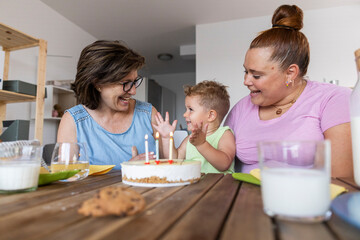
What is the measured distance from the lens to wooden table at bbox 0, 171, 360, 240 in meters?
0.36

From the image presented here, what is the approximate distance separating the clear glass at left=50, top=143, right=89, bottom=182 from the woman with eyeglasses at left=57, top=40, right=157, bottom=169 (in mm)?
556

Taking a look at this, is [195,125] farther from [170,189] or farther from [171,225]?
[171,225]

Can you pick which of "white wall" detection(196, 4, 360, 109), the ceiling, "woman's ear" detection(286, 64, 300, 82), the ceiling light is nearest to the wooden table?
"woman's ear" detection(286, 64, 300, 82)

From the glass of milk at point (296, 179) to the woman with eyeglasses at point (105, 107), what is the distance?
104 cm

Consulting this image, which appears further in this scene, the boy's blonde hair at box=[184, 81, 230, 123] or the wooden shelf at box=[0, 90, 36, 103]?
the wooden shelf at box=[0, 90, 36, 103]

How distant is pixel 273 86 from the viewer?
1215mm

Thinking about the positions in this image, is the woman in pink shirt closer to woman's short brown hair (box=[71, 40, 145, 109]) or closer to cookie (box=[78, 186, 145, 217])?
woman's short brown hair (box=[71, 40, 145, 109])

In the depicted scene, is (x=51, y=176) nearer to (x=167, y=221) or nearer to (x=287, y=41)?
(x=167, y=221)

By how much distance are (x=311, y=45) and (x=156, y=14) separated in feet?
7.53

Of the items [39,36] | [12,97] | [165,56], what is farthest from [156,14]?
[12,97]

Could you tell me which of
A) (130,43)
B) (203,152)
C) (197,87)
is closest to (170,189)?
(203,152)

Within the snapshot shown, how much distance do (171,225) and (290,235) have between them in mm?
173

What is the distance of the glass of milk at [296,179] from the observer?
414 mm

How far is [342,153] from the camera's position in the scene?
1000mm
